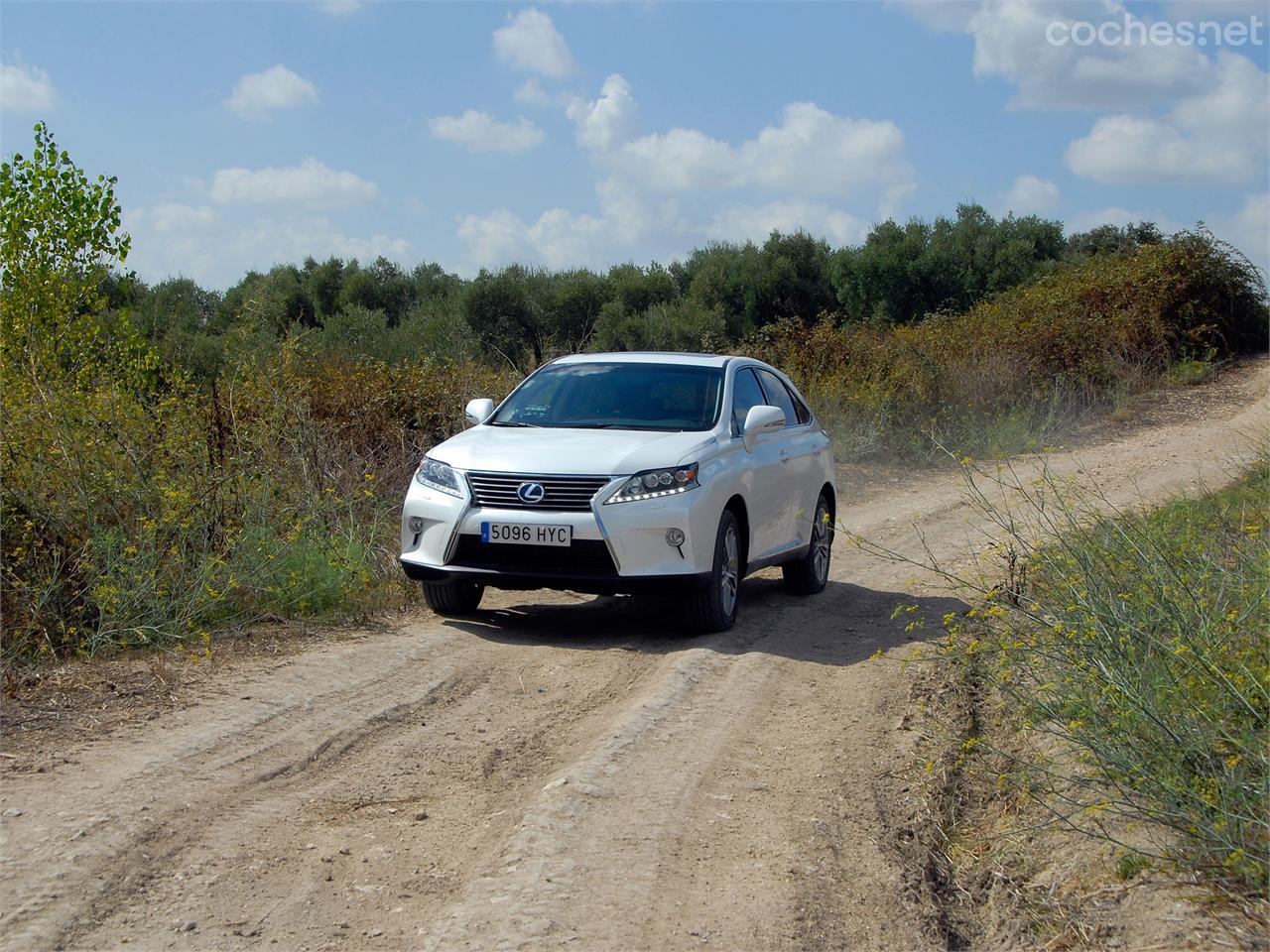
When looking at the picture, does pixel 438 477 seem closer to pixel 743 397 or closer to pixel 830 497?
pixel 743 397

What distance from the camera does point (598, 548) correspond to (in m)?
7.34

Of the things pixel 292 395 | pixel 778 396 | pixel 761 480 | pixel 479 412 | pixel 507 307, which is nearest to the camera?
pixel 761 480

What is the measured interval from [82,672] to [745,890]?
407 cm

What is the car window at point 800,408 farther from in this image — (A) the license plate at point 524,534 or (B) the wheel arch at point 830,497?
(A) the license plate at point 524,534

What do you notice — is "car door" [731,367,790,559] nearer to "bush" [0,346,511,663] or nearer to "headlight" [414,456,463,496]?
"headlight" [414,456,463,496]

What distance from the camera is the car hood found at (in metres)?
7.50

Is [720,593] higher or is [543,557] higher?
[543,557]

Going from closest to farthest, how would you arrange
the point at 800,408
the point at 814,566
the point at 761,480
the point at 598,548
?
the point at 598,548
the point at 761,480
the point at 814,566
the point at 800,408

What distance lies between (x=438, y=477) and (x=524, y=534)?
794mm

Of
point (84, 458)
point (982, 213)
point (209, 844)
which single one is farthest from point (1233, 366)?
point (209, 844)

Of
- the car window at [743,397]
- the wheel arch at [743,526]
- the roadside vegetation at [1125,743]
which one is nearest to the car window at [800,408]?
the car window at [743,397]

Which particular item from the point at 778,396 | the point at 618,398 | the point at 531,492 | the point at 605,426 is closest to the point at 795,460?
the point at 778,396

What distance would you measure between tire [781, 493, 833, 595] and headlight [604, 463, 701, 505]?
207 cm

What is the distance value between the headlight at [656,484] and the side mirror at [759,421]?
30.9 inches
